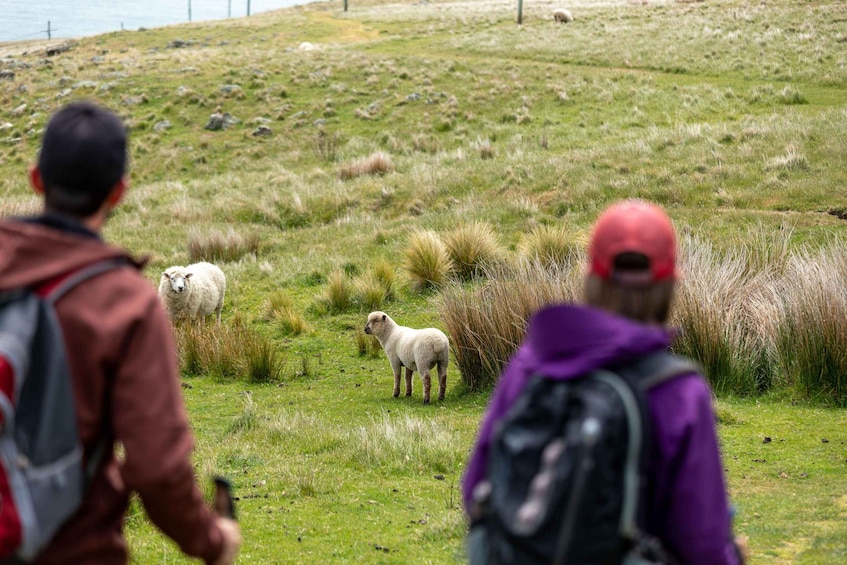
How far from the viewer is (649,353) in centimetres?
236

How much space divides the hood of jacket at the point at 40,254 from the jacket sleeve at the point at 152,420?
202mm

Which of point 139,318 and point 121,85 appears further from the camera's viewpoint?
point 121,85

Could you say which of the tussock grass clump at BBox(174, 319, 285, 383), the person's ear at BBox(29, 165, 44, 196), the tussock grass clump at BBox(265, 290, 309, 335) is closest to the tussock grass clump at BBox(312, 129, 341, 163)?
the tussock grass clump at BBox(265, 290, 309, 335)

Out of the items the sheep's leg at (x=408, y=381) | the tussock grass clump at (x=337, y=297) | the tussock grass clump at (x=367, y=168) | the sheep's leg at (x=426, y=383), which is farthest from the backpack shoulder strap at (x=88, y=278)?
the tussock grass clump at (x=367, y=168)

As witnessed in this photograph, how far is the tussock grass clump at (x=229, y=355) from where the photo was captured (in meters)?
12.4

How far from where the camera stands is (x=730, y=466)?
766 cm

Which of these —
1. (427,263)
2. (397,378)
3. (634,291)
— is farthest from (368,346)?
(634,291)

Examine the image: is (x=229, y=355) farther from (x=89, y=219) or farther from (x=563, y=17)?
(x=563, y=17)

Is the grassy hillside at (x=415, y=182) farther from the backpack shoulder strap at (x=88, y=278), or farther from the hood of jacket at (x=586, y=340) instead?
the hood of jacket at (x=586, y=340)

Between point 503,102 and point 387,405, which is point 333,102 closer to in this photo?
point 503,102

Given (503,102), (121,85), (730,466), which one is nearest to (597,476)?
(730,466)

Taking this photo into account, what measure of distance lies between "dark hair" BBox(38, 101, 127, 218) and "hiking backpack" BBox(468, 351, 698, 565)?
1.25 m

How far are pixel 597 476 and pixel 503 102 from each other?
35.2 metres

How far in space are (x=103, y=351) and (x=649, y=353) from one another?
135cm
